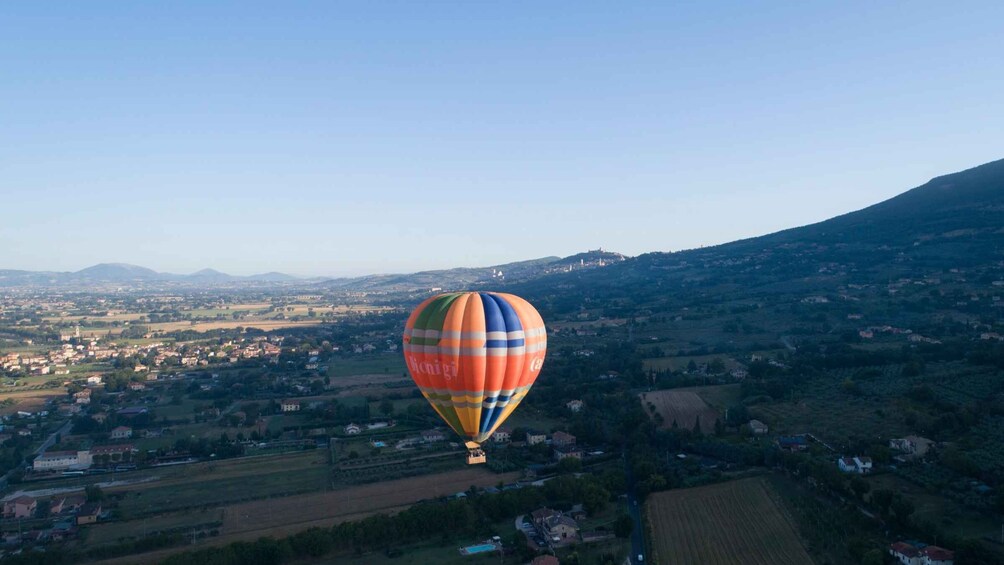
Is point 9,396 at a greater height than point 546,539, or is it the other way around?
point 9,396

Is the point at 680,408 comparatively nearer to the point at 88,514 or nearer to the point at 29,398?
the point at 88,514

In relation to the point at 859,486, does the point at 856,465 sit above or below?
below

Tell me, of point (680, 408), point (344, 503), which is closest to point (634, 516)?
point (344, 503)

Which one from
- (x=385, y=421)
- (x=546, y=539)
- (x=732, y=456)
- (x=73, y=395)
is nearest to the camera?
(x=546, y=539)

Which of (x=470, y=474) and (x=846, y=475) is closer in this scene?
(x=846, y=475)

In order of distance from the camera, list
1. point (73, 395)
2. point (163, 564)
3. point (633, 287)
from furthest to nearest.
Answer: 1. point (633, 287)
2. point (73, 395)
3. point (163, 564)

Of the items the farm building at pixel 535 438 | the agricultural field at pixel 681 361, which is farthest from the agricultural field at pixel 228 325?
the farm building at pixel 535 438

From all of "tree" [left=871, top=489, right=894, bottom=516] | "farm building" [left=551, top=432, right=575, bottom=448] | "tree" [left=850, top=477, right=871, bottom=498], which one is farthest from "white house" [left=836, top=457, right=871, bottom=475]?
"farm building" [left=551, top=432, right=575, bottom=448]

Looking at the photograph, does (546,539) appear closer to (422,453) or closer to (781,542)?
(781,542)

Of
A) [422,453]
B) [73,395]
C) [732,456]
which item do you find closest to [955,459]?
[732,456]
